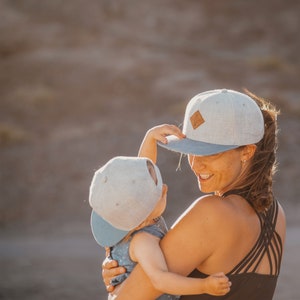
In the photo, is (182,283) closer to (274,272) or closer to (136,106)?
(274,272)

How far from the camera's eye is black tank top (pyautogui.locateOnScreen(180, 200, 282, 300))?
9.43ft

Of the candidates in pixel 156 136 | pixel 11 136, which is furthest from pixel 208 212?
pixel 11 136

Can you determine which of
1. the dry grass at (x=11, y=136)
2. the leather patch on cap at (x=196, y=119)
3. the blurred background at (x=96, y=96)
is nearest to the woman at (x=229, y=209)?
the leather patch on cap at (x=196, y=119)

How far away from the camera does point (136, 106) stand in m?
16.7

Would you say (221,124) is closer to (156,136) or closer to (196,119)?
(196,119)

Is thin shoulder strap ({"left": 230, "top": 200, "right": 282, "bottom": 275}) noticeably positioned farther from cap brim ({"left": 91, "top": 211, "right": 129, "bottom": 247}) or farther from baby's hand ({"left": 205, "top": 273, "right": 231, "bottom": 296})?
cap brim ({"left": 91, "top": 211, "right": 129, "bottom": 247})

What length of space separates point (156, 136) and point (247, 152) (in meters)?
0.41

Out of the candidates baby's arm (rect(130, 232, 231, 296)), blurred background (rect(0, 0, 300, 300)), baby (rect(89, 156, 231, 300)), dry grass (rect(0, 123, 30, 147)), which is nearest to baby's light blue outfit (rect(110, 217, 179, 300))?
baby (rect(89, 156, 231, 300))

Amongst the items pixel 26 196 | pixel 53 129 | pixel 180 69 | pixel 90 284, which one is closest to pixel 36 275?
pixel 90 284

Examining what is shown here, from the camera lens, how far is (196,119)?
3.00 meters

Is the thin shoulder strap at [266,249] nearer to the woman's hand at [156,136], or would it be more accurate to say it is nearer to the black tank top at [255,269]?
the black tank top at [255,269]

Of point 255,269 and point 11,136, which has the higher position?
point 11,136

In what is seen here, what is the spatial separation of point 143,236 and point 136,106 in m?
13.7

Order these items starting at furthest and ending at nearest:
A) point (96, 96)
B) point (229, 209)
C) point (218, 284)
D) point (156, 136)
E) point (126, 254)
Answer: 1. point (96, 96)
2. point (156, 136)
3. point (126, 254)
4. point (229, 209)
5. point (218, 284)
